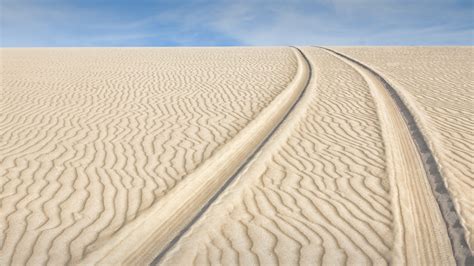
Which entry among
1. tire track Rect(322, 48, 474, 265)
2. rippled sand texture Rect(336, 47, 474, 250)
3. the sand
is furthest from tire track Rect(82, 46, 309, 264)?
rippled sand texture Rect(336, 47, 474, 250)

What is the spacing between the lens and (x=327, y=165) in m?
6.28

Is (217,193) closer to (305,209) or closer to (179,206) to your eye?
(179,206)

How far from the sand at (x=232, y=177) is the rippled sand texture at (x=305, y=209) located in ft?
0.06

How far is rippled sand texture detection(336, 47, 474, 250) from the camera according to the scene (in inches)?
220

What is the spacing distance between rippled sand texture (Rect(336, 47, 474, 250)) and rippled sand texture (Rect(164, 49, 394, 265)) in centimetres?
89

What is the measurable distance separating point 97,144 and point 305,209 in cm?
411

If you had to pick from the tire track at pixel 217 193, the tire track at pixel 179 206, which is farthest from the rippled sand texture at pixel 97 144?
the tire track at pixel 217 193

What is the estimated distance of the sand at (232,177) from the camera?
3.96 m

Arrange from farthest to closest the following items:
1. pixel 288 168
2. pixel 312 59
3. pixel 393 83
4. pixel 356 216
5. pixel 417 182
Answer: pixel 312 59
pixel 393 83
pixel 288 168
pixel 417 182
pixel 356 216

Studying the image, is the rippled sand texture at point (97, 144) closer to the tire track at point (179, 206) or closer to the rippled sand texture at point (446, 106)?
the tire track at point (179, 206)

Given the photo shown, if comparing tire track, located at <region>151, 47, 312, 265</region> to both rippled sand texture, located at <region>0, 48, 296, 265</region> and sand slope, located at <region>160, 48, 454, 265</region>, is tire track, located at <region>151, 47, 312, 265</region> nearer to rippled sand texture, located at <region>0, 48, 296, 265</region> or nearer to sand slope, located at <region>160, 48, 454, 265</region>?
sand slope, located at <region>160, 48, 454, 265</region>

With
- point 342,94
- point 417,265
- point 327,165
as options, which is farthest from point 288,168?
point 342,94

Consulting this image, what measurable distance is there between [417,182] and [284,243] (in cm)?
248

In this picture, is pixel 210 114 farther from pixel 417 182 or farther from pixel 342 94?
pixel 417 182
